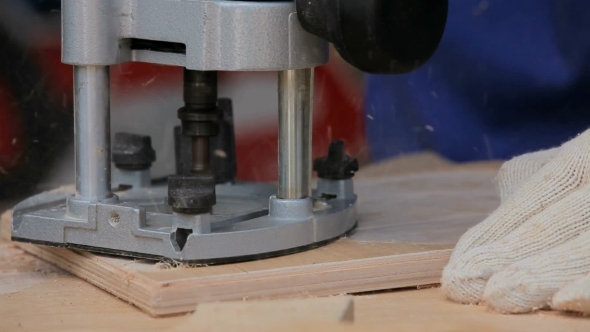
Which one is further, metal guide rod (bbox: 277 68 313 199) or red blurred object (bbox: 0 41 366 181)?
red blurred object (bbox: 0 41 366 181)

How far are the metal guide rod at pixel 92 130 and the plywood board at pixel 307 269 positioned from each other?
0.29ft

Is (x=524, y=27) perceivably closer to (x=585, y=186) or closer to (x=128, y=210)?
(x=585, y=186)

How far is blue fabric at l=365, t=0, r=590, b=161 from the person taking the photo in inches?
77.7

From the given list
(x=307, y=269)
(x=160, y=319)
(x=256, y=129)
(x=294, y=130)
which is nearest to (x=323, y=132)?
(x=256, y=129)

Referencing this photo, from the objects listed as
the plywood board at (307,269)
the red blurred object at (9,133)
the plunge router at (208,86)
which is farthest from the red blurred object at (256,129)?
the plunge router at (208,86)

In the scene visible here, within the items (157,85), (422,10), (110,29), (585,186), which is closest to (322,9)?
(422,10)

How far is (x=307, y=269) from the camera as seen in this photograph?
1.26m

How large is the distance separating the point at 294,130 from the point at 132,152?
0.33 metres

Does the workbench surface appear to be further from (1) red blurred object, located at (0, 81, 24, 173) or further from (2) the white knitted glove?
(1) red blurred object, located at (0, 81, 24, 173)

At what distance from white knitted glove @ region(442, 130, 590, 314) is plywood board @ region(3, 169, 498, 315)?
0.29 feet

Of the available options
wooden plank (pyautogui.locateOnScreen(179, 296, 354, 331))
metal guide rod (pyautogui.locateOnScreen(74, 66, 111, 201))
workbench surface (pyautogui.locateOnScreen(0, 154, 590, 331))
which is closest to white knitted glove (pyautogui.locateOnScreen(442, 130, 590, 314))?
workbench surface (pyautogui.locateOnScreen(0, 154, 590, 331))

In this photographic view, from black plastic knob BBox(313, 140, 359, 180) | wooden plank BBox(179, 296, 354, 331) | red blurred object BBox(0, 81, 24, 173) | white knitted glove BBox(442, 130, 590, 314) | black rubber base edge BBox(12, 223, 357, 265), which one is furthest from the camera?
red blurred object BBox(0, 81, 24, 173)

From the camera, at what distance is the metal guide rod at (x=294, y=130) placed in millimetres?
1338

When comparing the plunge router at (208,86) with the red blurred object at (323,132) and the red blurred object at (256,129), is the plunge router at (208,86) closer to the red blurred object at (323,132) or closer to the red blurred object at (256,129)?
the red blurred object at (256,129)
